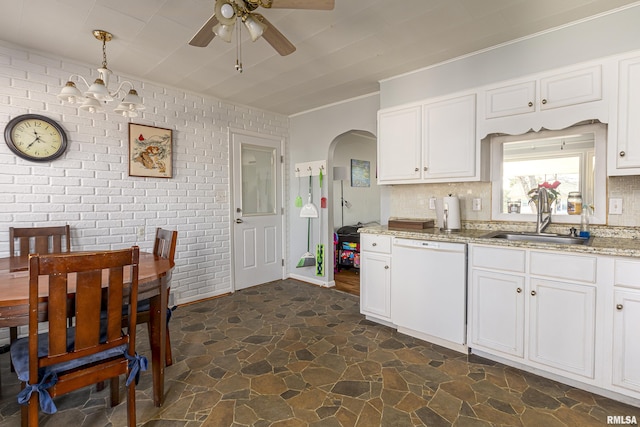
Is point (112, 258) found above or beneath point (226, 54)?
beneath

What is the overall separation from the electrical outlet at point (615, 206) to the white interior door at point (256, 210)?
3584mm

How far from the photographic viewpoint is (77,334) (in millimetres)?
1445

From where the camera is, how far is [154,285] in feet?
5.87

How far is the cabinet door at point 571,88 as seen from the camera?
210 cm

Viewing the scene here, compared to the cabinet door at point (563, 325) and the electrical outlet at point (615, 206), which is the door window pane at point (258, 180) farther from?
the electrical outlet at point (615, 206)

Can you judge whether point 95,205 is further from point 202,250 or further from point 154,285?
point 154,285

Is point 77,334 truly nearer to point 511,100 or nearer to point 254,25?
point 254,25

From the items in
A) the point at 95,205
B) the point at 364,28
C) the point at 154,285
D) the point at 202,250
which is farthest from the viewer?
the point at 202,250

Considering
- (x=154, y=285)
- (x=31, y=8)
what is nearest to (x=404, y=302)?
(x=154, y=285)

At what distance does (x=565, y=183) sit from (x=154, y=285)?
9.91 feet

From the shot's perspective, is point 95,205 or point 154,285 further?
point 95,205

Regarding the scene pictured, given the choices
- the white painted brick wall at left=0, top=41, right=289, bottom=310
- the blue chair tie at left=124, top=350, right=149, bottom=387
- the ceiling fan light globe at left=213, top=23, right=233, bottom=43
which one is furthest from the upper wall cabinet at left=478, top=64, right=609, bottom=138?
the white painted brick wall at left=0, top=41, right=289, bottom=310

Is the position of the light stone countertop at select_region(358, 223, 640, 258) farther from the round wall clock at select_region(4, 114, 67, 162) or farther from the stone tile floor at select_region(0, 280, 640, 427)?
the round wall clock at select_region(4, 114, 67, 162)

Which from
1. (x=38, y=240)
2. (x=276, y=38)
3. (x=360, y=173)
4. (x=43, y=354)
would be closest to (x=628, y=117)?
(x=276, y=38)
